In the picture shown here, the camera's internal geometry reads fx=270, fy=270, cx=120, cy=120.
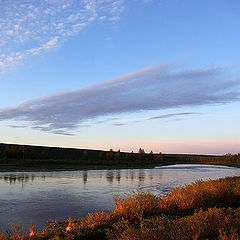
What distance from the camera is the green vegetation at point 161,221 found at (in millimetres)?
5906

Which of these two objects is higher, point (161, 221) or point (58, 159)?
point (161, 221)

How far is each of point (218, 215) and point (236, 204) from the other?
5.24m

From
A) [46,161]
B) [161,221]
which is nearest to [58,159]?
[46,161]

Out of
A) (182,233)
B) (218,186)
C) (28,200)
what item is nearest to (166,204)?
(218,186)

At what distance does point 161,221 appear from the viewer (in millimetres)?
6785

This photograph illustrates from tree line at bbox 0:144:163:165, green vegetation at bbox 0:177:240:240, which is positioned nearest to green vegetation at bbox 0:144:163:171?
tree line at bbox 0:144:163:165

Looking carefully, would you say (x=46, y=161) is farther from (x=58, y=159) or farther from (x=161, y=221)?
(x=161, y=221)

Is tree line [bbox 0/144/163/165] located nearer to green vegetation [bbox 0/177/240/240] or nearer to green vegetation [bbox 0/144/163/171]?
green vegetation [bbox 0/144/163/171]

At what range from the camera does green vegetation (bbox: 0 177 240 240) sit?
591cm

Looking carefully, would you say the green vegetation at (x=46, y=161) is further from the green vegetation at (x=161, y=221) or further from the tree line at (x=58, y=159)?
the green vegetation at (x=161, y=221)

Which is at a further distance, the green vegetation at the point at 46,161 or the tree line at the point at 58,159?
the tree line at the point at 58,159

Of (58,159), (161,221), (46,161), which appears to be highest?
(161,221)

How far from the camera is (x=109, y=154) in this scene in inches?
4441

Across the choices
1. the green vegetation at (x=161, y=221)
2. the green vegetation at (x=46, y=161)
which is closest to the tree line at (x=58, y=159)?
the green vegetation at (x=46, y=161)
